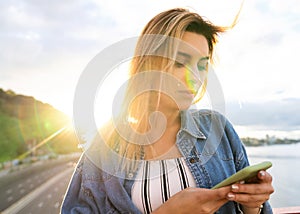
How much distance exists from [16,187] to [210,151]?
33.0ft

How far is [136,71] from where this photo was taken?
A: 2.33 feet

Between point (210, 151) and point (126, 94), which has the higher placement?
point (126, 94)

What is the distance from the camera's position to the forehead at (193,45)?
0.64 m

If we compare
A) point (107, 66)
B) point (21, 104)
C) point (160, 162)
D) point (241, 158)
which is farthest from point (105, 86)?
point (21, 104)

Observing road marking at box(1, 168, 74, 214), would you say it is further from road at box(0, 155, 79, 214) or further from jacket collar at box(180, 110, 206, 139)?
jacket collar at box(180, 110, 206, 139)

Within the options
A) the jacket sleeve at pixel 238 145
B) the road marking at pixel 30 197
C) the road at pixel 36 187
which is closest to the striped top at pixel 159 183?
the jacket sleeve at pixel 238 145

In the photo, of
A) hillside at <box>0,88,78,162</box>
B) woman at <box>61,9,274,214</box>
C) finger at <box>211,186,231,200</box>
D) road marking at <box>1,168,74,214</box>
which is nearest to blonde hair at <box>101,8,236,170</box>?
woman at <box>61,9,274,214</box>

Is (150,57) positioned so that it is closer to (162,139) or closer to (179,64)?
(179,64)

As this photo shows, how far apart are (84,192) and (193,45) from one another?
39cm

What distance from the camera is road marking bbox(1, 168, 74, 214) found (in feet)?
26.0

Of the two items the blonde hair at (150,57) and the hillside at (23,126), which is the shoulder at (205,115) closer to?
the blonde hair at (150,57)

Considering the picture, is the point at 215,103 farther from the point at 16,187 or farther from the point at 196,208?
the point at 16,187

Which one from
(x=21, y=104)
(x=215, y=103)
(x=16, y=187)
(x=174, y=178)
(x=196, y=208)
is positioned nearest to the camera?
(x=196, y=208)

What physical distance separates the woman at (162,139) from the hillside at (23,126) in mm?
5752
